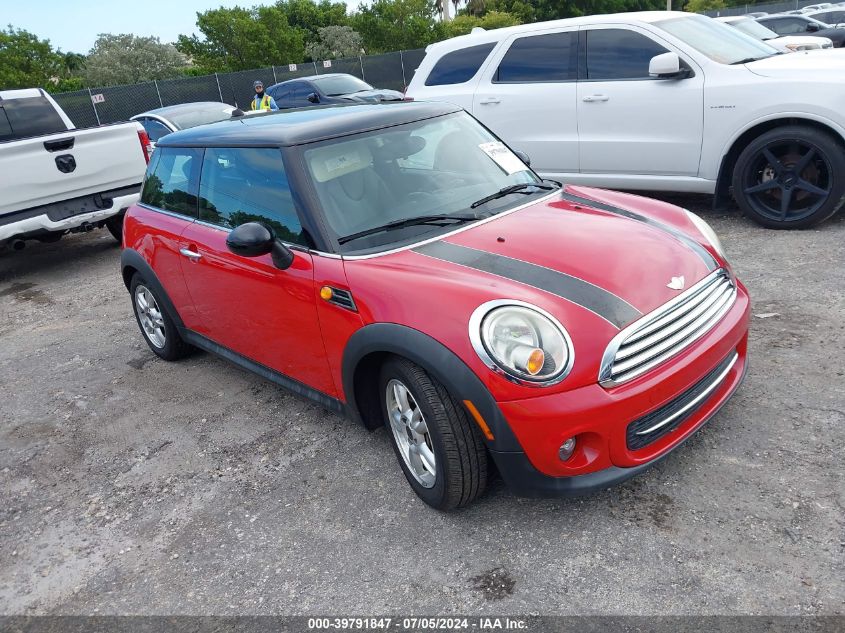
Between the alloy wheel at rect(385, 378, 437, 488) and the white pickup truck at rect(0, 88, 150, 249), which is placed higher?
the white pickup truck at rect(0, 88, 150, 249)

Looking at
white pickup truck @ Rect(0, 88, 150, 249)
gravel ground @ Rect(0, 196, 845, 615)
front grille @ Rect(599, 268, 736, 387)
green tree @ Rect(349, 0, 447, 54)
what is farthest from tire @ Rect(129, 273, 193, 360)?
green tree @ Rect(349, 0, 447, 54)

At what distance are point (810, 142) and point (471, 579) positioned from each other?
461 cm

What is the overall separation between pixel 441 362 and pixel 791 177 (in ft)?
14.5

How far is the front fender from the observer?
8.21 ft

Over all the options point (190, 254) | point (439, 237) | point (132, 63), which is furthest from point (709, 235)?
point (132, 63)

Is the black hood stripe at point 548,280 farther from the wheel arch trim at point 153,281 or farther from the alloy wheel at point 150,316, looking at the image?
the alloy wheel at point 150,316

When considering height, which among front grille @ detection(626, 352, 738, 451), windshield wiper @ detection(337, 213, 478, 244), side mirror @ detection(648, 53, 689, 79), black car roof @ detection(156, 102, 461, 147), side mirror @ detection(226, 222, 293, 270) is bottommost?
front grille @ detection(626, 352, 738, 451)

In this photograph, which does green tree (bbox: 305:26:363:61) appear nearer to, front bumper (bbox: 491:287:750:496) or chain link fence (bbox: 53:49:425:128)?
chain link fence (bbox: 53:49:425:128)

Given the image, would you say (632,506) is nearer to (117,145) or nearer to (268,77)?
(117,145)

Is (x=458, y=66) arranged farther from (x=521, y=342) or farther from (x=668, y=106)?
(x=521, y=342)

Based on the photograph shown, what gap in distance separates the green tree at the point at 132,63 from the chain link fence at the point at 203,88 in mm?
19475

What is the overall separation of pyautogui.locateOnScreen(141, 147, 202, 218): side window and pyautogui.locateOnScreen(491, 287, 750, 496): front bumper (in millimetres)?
2634

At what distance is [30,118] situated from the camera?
27.5 feet

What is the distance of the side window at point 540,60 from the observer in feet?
21.9
